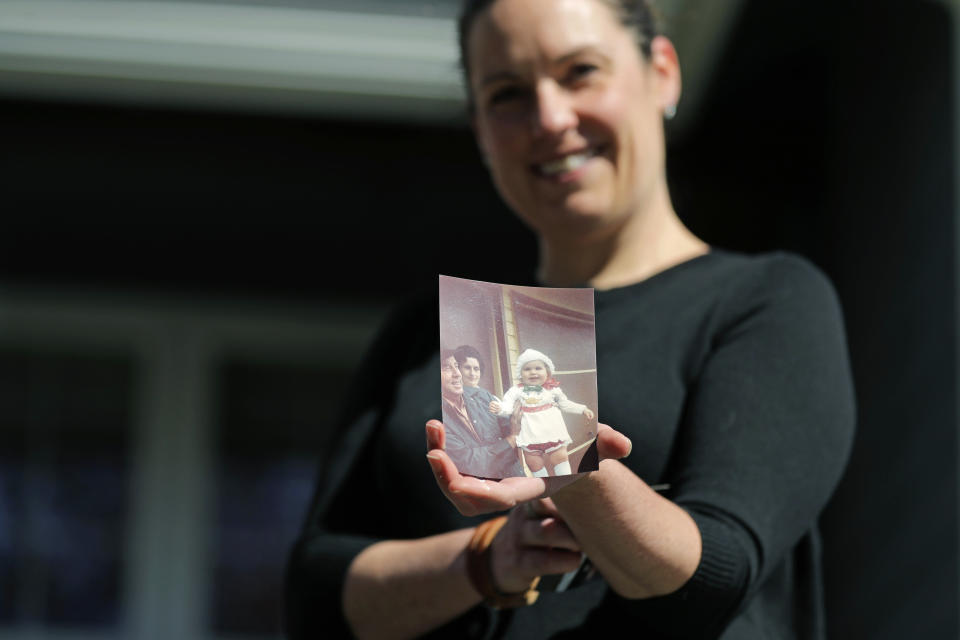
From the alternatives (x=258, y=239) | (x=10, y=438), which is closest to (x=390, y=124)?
(x=258, y=239)

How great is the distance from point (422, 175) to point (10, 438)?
2049 mm

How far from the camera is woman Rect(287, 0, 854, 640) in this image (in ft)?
4.05

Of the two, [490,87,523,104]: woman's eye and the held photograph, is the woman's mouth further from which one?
the held photograph

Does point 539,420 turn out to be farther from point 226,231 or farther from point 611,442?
point 226,231

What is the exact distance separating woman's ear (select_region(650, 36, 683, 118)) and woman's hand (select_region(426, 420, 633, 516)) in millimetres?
770

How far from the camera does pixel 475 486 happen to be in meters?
1.00

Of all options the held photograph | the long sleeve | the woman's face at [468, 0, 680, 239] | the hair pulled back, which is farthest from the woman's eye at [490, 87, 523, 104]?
the held photograph

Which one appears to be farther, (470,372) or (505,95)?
(505,95)

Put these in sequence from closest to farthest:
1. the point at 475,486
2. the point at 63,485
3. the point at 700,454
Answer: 1. the point at 475,486
2. the point at 700,454
3. the point at 63,485

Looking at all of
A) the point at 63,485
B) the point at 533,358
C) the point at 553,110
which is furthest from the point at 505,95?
the point at 63,485

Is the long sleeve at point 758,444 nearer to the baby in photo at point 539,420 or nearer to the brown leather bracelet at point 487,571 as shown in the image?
the brown leather bracelet at point 487,571

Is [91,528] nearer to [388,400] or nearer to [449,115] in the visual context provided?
[449,115]

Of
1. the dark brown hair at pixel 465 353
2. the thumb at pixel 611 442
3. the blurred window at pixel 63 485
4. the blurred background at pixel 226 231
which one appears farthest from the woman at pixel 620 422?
the blurred window at pixel 63 485

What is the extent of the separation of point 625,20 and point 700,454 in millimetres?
588
